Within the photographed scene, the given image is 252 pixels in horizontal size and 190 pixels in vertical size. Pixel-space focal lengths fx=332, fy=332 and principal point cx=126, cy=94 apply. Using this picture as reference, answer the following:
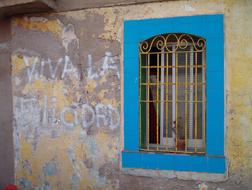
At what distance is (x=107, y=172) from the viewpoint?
15.4 feet

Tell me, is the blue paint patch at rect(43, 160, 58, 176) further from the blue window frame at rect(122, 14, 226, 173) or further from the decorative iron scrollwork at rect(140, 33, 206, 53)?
the decorative iron scrollwork at rect(140, 33, 206, 53)

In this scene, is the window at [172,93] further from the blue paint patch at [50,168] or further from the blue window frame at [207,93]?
the blue paint patch at [50,168]

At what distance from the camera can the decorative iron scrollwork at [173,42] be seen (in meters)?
4.38

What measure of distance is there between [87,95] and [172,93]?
3.97ft

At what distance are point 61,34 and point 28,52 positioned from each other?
Result: 63cm

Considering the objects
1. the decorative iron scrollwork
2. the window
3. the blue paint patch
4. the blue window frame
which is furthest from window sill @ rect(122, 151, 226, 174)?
the decorative iron scrollwork

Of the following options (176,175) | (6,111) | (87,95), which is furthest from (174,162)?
(6,111)

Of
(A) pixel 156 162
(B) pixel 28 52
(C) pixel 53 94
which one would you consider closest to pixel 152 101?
(A) pixel 156 162

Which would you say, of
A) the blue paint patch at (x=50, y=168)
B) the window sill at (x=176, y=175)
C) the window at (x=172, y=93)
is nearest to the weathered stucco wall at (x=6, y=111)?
the blue paint patch at (x=50, y=168)

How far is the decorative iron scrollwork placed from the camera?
4.38 m

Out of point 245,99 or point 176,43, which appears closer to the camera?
point 245,99

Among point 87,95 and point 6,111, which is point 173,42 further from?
point 6,111

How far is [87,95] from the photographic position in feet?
15.6

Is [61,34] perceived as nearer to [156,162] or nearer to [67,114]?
[67,114]
